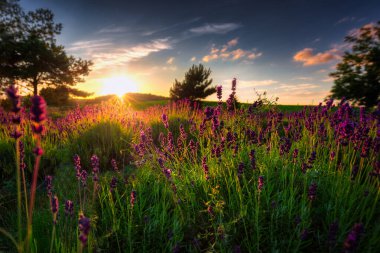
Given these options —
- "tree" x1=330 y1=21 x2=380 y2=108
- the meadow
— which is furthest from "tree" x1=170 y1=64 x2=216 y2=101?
the meadow

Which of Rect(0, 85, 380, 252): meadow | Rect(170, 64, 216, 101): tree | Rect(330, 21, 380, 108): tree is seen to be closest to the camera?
Rect(0, 85, 380, 252): meadow

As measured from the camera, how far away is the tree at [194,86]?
76.4 ft

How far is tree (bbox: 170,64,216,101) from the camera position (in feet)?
76.4

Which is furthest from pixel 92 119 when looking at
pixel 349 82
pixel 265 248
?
pixel 349 82

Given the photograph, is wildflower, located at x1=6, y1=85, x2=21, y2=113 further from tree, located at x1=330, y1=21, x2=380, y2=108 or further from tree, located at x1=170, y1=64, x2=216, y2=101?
tree, located at x1=170, y1=64, x2=216, y2=101

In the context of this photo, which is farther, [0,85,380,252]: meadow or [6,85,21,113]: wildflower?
[0,85,380,252]: meadow

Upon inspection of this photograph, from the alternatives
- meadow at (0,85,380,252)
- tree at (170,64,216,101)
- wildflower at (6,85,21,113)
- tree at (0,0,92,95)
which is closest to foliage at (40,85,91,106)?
tree at (0,0,92,95)

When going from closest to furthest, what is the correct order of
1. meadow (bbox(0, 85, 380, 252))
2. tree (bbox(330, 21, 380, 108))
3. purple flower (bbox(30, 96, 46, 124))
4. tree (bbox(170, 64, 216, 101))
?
purple flower (bbox(30, 96, 46, 124)) < meadow (bbox(0, 85, 380, 252)) < tree (bbox(330, 21, 380, 108)) < tree (bbox(170, 64, 216, 101))

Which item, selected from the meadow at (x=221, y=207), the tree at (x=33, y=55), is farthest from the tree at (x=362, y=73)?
the tree at (x=33, y=55)

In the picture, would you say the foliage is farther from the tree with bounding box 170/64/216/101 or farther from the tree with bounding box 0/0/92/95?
the tree with bounding box 170/64/216/101

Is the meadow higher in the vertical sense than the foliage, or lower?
lower

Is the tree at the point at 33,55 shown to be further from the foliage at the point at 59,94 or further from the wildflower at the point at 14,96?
the wildflower at the point at 14,96

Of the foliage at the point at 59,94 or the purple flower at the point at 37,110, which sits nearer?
the purple flower at the point at 37,110

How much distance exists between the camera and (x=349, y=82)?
1405 cm
